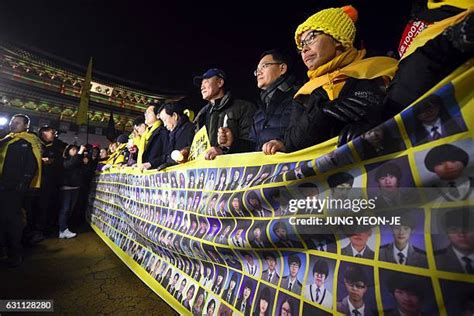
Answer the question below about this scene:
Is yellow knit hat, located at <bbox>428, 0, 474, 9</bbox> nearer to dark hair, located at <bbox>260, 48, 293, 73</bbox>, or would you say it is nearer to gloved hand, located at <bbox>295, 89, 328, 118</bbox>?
gloved hand, located at <bbox>295, 89, 328, 118</bbox>

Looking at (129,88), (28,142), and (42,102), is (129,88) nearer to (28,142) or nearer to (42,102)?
(42,102)

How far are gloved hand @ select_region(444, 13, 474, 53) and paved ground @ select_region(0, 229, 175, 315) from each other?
7.68ft

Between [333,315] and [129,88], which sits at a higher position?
[129,88]

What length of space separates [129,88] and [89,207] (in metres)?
11.9

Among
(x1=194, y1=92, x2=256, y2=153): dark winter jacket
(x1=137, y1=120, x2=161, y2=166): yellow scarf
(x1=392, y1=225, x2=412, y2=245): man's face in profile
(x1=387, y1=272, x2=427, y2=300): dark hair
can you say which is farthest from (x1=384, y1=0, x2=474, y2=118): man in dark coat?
(x1=137, y1=120, x2=161, y2=166): yellow scarf

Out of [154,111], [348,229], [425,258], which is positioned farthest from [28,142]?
[425,258]

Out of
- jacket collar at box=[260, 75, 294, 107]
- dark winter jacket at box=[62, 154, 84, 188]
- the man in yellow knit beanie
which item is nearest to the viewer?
the man in yellow knit beanie

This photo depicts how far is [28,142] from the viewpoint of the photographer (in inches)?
141

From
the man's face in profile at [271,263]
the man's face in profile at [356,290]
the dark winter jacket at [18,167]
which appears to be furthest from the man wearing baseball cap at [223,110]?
the dark winter jacket at [18,167]

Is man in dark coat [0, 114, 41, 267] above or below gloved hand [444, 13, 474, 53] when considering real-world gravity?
below

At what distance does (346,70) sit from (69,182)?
→ 5.57m

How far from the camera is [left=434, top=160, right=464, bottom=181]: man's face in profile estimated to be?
2.46 ft

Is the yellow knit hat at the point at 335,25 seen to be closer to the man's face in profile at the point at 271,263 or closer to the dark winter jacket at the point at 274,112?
the dark winter jacket at the point at 274,112

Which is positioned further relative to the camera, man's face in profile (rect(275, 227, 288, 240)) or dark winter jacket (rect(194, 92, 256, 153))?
dark winter jacket (rect(194, 92, 256, 153))
